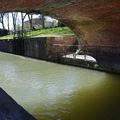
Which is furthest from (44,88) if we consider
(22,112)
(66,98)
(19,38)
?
(19,38)

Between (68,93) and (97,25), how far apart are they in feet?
11.8

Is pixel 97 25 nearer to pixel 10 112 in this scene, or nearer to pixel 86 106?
pixel 86 106

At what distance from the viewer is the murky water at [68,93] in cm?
904

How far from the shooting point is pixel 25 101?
10672 millimetres

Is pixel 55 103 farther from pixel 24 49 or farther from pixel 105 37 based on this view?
pixel 24 49

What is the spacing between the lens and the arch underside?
33.4 feet

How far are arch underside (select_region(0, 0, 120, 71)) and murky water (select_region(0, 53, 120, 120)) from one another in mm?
979

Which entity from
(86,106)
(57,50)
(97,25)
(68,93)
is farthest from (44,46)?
(86,106)

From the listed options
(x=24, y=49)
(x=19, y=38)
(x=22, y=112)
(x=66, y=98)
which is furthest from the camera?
(x=19, y=38)

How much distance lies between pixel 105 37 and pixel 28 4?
8281 mm

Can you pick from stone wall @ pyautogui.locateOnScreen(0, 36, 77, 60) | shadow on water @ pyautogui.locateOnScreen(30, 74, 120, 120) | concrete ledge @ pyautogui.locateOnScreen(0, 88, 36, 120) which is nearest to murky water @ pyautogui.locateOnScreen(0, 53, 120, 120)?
shadow on water @ pyautogui.locateOnScreen(30, 74, 120, 120)

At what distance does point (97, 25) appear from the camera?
1402 cm

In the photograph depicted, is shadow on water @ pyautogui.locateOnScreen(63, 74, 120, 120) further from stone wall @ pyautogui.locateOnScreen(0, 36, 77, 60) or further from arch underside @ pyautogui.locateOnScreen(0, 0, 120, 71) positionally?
stone wall @ pyautogui.locateOnScreen(0, 36, 77, 60)

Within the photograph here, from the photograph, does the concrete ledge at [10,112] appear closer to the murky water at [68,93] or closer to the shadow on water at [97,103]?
the murky water at [68,93]
